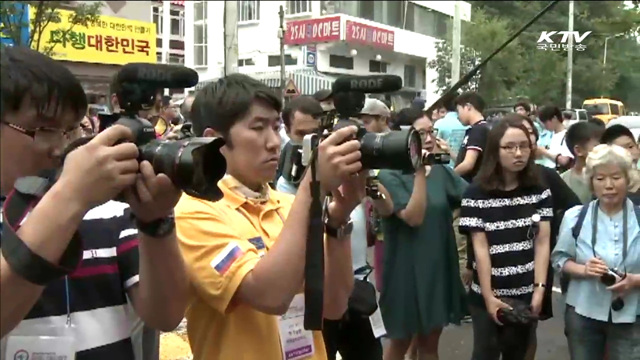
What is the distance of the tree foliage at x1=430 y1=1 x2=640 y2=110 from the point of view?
438cm

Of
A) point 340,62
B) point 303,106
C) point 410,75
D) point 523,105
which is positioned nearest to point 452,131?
point 523,105

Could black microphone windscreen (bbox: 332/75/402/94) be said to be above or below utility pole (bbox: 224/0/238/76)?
below

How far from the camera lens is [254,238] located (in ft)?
6.93

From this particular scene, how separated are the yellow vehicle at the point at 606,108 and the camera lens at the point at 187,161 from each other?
3977mm

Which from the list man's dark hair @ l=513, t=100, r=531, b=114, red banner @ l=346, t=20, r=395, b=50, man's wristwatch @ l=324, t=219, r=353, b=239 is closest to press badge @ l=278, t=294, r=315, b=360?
man's wristwatch @ l=324, t=219, r=353, b=239

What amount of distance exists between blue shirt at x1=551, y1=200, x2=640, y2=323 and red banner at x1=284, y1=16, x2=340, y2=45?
2553 centimetres

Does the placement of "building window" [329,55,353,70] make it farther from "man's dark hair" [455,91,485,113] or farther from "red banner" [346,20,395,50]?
"man's dark hair" [455,91,485,113]

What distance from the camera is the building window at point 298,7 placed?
102 ft

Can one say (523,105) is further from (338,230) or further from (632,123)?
(338,230)

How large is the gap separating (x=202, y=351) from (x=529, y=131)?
100 inches

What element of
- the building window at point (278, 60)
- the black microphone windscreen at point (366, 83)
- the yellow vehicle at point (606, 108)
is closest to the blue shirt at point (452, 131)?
the yellow vehicle at point (606, 108)

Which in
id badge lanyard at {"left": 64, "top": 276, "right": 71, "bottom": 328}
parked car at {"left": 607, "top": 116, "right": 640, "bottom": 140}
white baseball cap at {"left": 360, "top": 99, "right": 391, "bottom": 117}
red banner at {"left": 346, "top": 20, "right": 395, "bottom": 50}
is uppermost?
red banner at {"left": 346, "top": 20, "right": 395, "bottom": 50}

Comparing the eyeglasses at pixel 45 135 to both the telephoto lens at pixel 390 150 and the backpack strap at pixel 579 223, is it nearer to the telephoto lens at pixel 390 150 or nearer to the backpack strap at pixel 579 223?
the telephoto lens at pixel 390 150

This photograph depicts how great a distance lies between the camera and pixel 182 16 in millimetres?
31703
